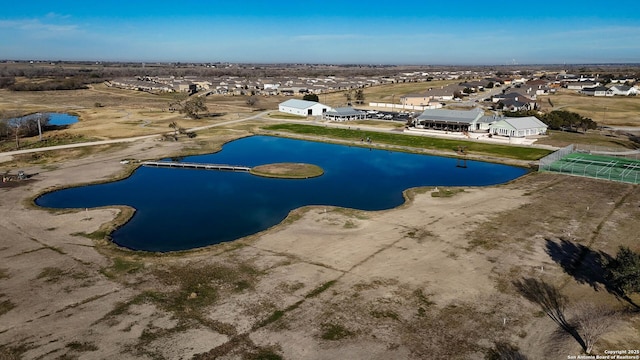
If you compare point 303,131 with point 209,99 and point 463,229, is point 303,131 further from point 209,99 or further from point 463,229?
point 209,99

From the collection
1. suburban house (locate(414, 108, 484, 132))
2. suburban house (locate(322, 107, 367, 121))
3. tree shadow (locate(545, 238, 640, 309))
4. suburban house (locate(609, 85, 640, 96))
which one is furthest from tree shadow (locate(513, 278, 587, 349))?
suburban house (locate(609, 85, 640, 96))

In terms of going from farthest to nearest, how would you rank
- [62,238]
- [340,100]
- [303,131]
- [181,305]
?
1. [340,100]
2. [303,131]
3. [62,238]
4. [181,305]

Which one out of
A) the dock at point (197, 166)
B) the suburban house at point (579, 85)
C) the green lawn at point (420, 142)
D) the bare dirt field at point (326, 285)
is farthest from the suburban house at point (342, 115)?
the suburban house at point (579, 85)

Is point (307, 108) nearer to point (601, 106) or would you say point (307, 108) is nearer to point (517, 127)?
point (517, 127)

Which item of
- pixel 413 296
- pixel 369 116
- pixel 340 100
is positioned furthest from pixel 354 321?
pixel 340 100

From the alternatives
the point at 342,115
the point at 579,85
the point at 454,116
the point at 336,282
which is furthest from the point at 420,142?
the point at 579,85

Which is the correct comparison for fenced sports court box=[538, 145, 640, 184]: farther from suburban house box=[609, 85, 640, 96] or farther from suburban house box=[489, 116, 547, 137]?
suburban house box=[609, 85, 640, 96]

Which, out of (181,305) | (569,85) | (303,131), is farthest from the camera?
(569,85)

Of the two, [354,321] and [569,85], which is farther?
[569,85]
